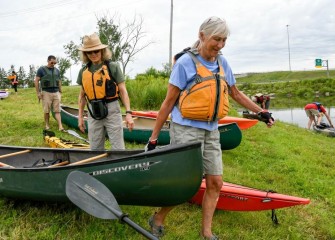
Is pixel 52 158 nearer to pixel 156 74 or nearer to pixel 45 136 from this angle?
pixel 45 136

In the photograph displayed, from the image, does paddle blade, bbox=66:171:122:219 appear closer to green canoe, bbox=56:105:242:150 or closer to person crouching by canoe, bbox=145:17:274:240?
person crouching by canoe, bbox=145:17:274:240

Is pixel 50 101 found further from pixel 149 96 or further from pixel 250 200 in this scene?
pixel 250 200

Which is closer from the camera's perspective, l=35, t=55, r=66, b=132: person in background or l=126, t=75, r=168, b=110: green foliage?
l=35, t=55, r=66, b=132: person in background

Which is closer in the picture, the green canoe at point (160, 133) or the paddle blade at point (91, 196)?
the paddle blade at point (91, 196)

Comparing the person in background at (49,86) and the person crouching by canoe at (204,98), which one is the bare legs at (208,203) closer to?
the person crouching by canoe at (204,98)

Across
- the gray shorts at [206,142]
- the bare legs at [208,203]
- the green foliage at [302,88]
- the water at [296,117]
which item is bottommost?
the water at [296,117]

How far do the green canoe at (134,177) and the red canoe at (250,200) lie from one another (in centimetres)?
106

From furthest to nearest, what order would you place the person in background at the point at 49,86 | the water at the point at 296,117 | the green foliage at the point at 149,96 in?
the water at the point at 296,117, the green foliage at the point at 149,96, the person in background at the point at 49,86

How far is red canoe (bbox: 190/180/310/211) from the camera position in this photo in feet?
11.7

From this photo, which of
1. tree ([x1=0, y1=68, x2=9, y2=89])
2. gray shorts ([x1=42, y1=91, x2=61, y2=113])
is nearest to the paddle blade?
gray shorts ([x1=42, y1=91, x2=61, y2=113])

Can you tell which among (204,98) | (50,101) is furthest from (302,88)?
(204,98)

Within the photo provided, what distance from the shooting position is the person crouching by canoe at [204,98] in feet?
8.80

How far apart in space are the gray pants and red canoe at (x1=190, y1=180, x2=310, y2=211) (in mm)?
1167

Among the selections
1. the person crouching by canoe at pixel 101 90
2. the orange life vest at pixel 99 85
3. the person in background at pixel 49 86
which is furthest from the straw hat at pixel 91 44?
the person in background at pixel 49 86
